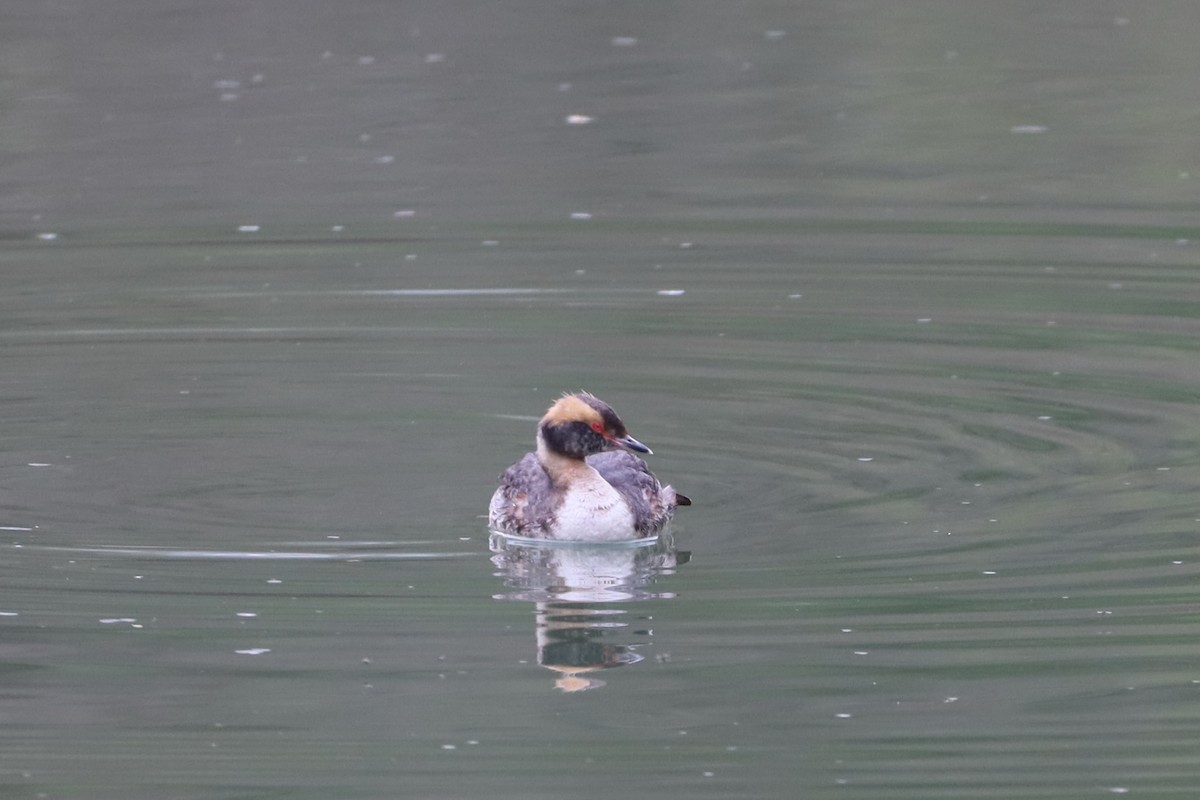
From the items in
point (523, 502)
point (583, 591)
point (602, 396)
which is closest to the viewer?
point (583, 591)

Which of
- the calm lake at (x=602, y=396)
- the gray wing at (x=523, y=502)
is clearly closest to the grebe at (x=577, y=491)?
the gray wing at (x=523, y=502)

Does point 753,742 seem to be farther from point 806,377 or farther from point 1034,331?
point 1034,331

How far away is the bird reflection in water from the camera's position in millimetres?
7871

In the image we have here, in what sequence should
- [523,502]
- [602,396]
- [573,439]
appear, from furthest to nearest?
[602,396] → [573,439] → [523,502]

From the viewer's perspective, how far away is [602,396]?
1204cm

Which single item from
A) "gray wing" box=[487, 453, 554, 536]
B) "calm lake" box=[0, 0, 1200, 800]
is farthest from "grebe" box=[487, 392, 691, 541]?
"calm lake" box=[0, 0, 1200, 800]

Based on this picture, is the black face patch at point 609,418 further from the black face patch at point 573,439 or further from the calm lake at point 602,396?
the calm lake at point 602,396

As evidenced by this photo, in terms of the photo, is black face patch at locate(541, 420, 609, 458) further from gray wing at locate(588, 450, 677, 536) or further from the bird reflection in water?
the bird reflection in water

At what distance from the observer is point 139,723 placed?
288 inches

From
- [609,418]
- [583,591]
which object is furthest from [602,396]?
[583,591]

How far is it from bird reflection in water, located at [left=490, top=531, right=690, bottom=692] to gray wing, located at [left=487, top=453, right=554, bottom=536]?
0.20 ft

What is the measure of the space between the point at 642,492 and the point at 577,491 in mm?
284

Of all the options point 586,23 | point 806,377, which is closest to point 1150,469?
point 806,377

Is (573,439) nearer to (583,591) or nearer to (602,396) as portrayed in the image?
(583,591)
